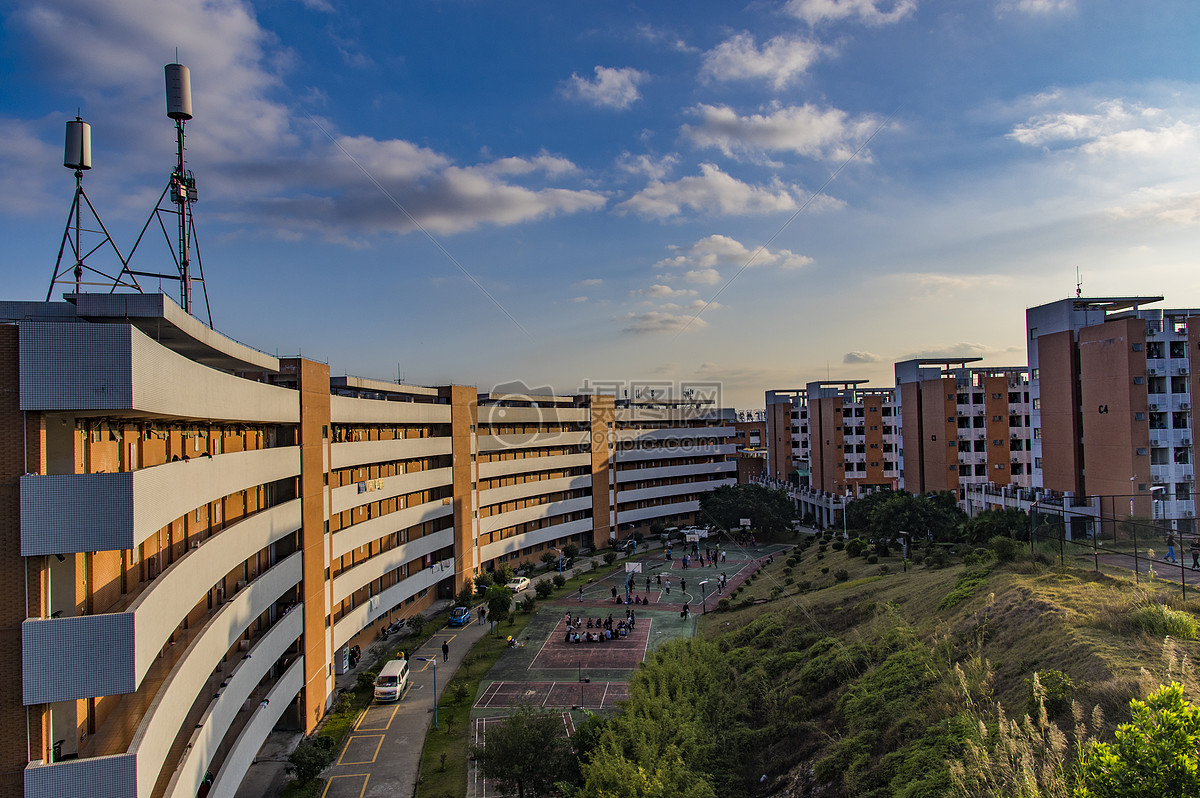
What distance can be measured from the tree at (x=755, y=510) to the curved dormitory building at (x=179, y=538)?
3187 centimetres

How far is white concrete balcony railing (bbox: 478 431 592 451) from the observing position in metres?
52.7

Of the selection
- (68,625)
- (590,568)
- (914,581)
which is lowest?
(590,568)

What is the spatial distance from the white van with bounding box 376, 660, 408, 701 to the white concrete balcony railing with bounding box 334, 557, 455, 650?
2.65 metres

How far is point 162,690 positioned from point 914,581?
1196 inches

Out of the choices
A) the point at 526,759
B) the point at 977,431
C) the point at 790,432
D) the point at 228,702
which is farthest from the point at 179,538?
the point at 790,432

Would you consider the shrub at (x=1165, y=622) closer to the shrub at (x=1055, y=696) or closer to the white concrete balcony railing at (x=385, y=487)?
the shrub at (x=1055, y=696)

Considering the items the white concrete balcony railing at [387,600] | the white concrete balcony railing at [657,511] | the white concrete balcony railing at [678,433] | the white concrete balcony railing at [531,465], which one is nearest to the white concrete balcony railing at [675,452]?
the white concrete balcony railing at [678,433]

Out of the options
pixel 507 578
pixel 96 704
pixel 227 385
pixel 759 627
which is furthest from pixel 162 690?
pixel 507 578

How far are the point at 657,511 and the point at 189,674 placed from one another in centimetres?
6003

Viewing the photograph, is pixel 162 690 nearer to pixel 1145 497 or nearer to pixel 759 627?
pixel 759 627

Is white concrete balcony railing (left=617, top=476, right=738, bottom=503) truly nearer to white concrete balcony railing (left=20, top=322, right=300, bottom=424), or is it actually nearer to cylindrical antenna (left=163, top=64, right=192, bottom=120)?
cylindrical antenna (left=163, top=64, right=192, bottom=120)

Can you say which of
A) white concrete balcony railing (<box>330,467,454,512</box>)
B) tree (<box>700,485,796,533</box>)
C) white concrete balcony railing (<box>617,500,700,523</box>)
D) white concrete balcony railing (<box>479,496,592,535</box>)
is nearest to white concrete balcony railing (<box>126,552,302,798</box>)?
white concrete balcony railing (<box>330,467,454,512</box>)

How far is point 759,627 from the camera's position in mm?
31562

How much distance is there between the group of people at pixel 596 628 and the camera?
124ft
